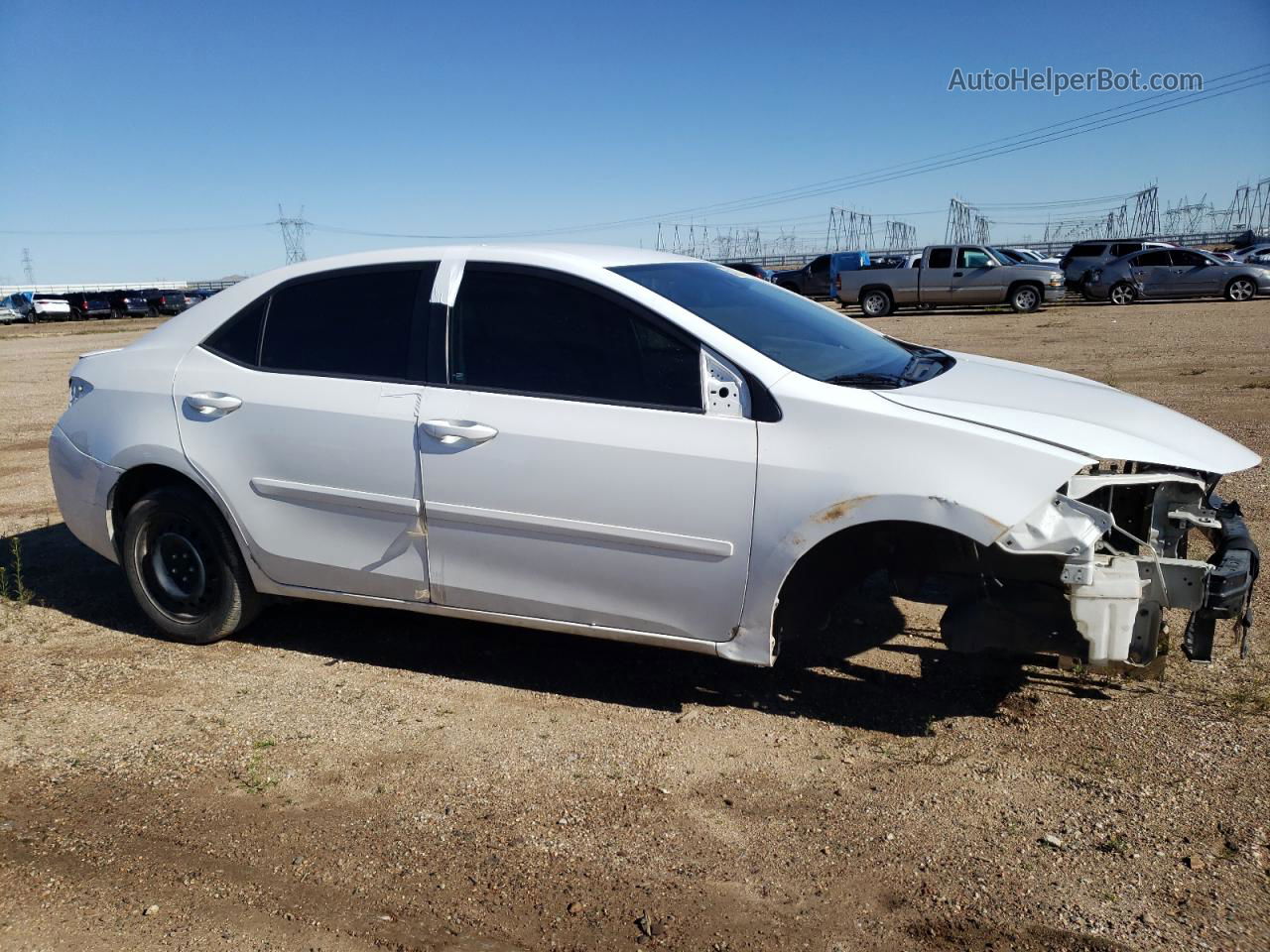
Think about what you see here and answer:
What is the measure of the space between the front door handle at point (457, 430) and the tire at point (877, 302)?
1052 inches

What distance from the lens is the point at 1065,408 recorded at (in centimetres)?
386

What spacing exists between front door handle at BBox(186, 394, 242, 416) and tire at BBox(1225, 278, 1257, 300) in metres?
28.9

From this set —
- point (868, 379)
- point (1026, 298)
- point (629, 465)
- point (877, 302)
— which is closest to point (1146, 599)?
point (868, 379)

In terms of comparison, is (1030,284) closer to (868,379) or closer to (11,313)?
(868,379)

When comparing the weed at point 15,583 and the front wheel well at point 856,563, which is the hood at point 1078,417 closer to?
the front wheel well at point 856,563

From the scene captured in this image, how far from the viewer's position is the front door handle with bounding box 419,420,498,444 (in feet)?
13.3

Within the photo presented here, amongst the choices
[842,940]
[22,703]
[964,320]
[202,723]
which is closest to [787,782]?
[842,940]

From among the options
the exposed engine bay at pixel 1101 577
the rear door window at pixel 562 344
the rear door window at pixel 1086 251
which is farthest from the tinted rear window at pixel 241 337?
the rear door window at pixel 1086 251

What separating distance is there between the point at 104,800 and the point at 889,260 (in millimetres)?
42020

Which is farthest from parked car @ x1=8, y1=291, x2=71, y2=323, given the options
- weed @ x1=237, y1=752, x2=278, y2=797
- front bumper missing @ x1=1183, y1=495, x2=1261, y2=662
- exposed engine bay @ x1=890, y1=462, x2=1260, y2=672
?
front bumper missing @ x1=1183, y1=495, x2=1261, y2=662

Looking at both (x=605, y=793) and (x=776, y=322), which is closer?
(x=605, y=793)

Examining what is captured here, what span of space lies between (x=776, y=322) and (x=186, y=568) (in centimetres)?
298

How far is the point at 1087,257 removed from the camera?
105ft

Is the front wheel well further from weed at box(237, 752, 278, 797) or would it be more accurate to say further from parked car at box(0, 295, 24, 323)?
parked car at box(0, 295, 24, 323)
